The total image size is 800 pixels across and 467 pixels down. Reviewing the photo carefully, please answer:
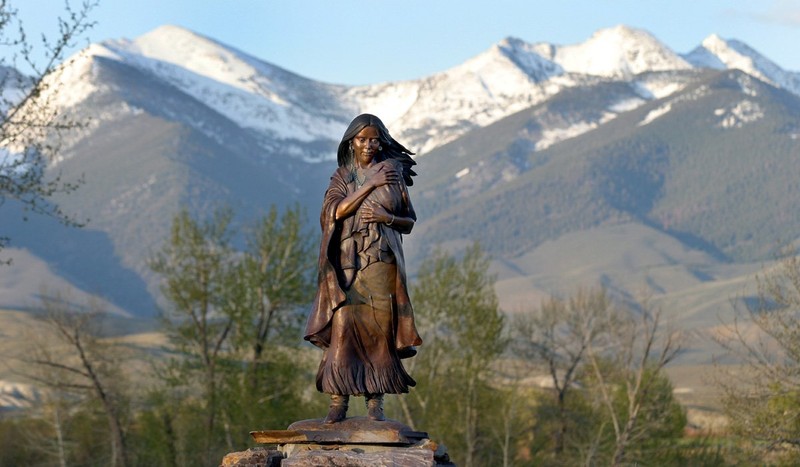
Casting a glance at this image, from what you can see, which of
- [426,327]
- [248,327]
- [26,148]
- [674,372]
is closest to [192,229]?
[248,327]

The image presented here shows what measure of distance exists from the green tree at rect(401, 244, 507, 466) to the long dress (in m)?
37.4

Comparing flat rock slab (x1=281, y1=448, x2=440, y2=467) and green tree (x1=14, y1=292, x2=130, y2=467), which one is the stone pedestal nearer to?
flat rock slab (x1=281, y1=448, x2=440, y2=467)

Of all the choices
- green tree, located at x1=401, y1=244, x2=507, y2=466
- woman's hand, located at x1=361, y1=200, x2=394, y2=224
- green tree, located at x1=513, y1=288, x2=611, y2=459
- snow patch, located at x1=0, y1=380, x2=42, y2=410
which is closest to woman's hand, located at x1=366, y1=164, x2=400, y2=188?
woman's hand, located at x1=361, y1=200, x2=394, y2=224

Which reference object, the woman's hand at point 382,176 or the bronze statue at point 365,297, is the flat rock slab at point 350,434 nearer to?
the bronze statue at point 365,297

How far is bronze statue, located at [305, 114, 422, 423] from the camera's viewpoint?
48.7 ft

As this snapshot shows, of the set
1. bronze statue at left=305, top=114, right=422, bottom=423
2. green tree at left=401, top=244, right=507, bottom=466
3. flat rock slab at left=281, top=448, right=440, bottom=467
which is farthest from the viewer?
green tree at left=401, top=244, right=507, bottom=466

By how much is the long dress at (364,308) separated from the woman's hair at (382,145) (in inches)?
22.2

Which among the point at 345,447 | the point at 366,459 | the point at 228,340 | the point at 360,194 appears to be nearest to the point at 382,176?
the point at 360,194

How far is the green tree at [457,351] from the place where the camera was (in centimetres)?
5284

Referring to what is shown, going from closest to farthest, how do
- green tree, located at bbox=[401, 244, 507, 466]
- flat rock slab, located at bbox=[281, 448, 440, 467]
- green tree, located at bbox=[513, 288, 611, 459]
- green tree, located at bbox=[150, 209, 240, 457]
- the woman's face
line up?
flat rock slab, located at bbox=[281, 448, 440, 467], the woman's face, green tree, located at bbox=[150, 209, 240, 457], green tree, located at bbox=[401, 244, 507, 466], green tree, located at bbox=[513, 288, 611, 459]

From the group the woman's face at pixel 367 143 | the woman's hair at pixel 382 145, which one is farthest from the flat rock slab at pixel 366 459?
the woman's face at pixel 367 143

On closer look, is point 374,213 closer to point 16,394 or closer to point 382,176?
point 382,176

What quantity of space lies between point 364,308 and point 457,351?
131 feet

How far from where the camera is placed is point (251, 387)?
48.2 metres
